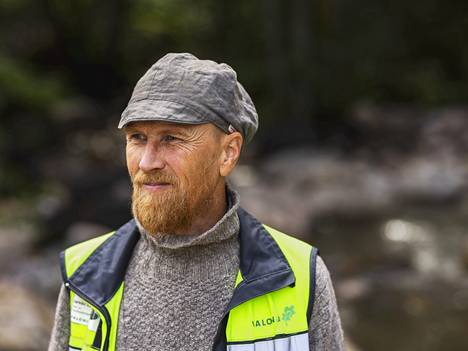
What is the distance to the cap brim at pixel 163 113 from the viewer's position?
2102mm

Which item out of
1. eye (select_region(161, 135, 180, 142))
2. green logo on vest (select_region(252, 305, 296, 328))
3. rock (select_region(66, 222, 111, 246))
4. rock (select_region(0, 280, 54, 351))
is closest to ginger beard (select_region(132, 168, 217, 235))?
eye (select_region(161, 135, 180, 142))

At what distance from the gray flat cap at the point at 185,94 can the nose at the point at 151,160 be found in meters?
0.11

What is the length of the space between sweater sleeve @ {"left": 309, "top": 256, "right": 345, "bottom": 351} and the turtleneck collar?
316 mm

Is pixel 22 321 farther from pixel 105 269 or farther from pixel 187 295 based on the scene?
pixel 187 295

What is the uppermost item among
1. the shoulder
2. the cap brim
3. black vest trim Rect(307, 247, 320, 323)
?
the cap brim

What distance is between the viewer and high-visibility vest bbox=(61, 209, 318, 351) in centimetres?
224

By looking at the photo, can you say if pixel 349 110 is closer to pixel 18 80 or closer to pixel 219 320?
pixel 18 80

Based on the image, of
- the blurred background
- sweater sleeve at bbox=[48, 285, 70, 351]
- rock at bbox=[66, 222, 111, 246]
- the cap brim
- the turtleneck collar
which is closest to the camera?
the cap brim

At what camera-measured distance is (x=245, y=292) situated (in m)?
2.25

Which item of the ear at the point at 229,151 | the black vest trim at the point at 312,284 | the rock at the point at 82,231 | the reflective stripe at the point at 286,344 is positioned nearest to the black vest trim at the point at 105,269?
the ear at the point at 229,151

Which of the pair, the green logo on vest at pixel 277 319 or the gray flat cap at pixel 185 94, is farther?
the green logo on vest at pixel 277 319

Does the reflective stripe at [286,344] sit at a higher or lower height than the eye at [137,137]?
lower

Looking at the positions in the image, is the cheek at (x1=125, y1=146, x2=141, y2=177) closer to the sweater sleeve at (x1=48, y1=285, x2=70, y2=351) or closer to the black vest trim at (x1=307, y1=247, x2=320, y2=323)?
the sweater sleeve at (x1=48, y1=285, x2=70, y2=351)

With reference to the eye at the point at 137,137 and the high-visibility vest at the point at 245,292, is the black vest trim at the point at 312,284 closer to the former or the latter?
the high-visibility vest at the point at 245,292
